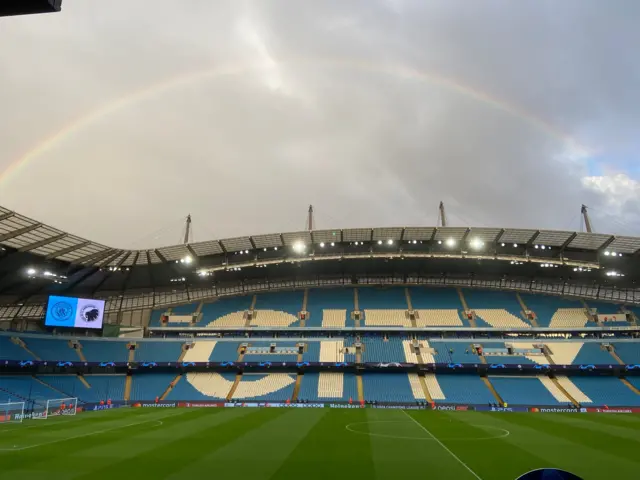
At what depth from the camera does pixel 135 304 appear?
62156 millimetres

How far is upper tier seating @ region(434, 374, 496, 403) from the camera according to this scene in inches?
1794

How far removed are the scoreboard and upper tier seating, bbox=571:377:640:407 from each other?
180 feet

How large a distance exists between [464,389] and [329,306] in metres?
23.8

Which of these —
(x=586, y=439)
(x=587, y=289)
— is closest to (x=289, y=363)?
(x=586, y=439)

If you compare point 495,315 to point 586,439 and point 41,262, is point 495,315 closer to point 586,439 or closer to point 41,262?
point 586,439

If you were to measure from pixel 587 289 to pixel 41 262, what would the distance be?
7464cm

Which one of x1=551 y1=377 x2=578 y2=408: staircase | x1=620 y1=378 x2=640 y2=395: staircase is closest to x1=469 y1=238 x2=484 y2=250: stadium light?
x1=551 y1=377 x2=578 y2=408: staircase

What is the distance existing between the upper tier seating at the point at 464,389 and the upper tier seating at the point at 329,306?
16.8 meters

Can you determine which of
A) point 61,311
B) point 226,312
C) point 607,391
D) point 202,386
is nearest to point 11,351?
point 61,311

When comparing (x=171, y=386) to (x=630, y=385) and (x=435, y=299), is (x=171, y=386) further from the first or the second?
(x=630, y=385)

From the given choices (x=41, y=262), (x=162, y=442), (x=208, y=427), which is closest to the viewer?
(x=162, y=442)

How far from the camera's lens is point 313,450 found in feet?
56.9

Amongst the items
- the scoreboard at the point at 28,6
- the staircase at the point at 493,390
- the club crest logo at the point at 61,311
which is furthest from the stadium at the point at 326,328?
the scoreboard at the point at 28,6

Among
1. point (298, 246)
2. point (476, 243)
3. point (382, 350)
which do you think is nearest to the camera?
point (476, 243)
